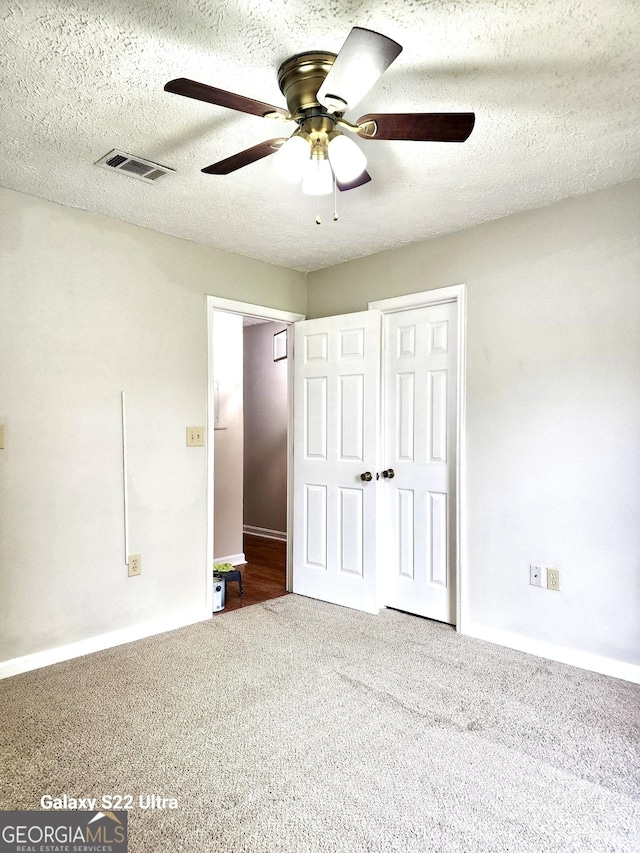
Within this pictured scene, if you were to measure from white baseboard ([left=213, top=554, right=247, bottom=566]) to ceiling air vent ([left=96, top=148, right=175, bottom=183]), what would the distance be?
11.0 ft

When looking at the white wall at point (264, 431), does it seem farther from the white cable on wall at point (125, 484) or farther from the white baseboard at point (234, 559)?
the white cable on wall at point (125, 484)

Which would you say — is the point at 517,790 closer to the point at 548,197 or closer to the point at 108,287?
the point at 548,197

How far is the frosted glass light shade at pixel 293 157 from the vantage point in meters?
1.75

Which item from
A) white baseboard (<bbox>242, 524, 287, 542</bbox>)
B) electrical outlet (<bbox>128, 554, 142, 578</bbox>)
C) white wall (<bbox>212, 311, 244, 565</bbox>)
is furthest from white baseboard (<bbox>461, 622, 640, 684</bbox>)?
white baseboard (<bbox>242, 524, 287, 542</bbox>)

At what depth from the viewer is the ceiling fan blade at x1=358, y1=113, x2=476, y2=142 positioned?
5.16 feet

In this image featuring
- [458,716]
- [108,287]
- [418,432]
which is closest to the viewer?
[458,716]

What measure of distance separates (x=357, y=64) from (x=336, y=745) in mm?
2253

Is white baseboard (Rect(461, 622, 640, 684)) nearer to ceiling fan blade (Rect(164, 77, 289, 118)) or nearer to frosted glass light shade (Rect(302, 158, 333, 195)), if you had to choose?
frosted glass light shade (Rect(302, 158, 333, 195))

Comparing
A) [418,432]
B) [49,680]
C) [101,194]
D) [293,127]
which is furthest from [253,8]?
[49,680]

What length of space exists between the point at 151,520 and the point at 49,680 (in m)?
0.96

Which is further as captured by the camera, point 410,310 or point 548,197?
point 410,310

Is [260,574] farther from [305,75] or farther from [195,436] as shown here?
[305,75]

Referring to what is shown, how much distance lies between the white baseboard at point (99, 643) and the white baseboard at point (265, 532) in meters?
2.67

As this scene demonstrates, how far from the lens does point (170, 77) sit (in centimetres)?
186
